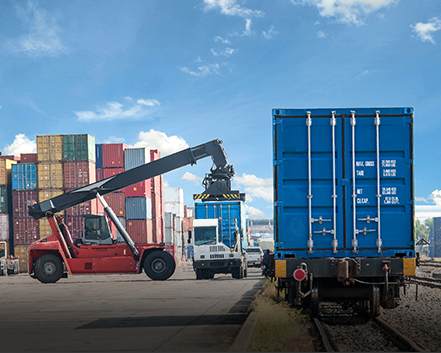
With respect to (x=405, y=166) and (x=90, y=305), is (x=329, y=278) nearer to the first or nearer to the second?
(x=405, y=166)

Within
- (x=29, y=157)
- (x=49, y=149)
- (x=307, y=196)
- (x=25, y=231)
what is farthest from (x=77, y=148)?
(x=307, y=196)

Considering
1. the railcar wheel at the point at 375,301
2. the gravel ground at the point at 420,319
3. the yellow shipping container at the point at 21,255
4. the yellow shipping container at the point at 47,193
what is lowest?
the yellow shipping container at the point at 21,255

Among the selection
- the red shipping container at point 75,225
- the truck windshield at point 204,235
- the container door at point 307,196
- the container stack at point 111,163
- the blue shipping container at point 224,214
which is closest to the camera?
the container door at point 307,196

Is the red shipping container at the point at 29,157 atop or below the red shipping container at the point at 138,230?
atop

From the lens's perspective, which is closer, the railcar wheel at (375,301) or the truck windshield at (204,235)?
the railcar wheel at (375,301)

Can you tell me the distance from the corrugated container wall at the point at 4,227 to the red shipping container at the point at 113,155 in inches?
344

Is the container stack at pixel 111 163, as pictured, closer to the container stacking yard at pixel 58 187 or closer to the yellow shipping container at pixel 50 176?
the container stacking yard at pixel 58 187

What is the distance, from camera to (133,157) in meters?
43.9

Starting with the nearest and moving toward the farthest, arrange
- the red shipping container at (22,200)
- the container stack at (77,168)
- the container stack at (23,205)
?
the container stack at (77,168) < the red shipping container at (22,200) < the container stack at (23,205)

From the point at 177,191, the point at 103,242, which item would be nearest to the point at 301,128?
the point at 103,242

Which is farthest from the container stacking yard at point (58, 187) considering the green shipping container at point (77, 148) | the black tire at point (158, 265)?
the black tire at point (158, 265)

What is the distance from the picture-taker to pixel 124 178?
2514 centimetres

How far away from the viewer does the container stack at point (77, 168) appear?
40.7 metres

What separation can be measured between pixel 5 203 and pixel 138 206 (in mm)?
10508
